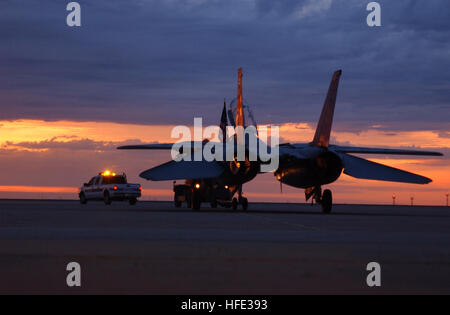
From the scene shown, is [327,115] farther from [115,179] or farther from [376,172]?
[115,179]

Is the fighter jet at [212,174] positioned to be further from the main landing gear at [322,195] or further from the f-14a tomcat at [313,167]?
the main landing gear at [322,195]

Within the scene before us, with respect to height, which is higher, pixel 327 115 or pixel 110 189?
pixel 327 115

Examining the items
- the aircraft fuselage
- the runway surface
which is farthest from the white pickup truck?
the runway surface

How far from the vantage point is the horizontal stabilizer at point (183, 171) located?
34781 mm

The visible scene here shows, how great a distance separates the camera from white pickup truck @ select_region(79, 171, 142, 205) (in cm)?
4759

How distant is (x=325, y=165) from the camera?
1286 inches

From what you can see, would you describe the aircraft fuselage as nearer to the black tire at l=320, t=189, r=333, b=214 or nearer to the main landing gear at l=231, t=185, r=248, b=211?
the black tire at l=320, t=189, r=333, b=214

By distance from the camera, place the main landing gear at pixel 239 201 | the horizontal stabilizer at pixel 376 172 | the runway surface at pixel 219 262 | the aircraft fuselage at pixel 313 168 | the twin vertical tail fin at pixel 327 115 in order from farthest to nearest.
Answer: the main landing gear at pixel 239 201, the horizontal stabilizer at pixel 376 172, the twin vertical tail fin at pixel 327 115, the aircraft fuselage at pixel 313 168, the runway surface at pixel 219 262

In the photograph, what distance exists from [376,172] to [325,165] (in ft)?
8.55

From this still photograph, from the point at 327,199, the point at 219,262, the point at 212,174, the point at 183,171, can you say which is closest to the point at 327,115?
the point at 327,199

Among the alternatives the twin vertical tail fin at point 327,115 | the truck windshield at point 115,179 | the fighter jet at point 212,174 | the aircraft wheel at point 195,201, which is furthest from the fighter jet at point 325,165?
the truck windshield at point 115,179

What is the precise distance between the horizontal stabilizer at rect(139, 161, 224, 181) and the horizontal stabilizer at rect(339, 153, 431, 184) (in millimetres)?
6366

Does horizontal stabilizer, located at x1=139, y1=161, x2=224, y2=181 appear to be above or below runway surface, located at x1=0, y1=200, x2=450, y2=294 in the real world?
above
